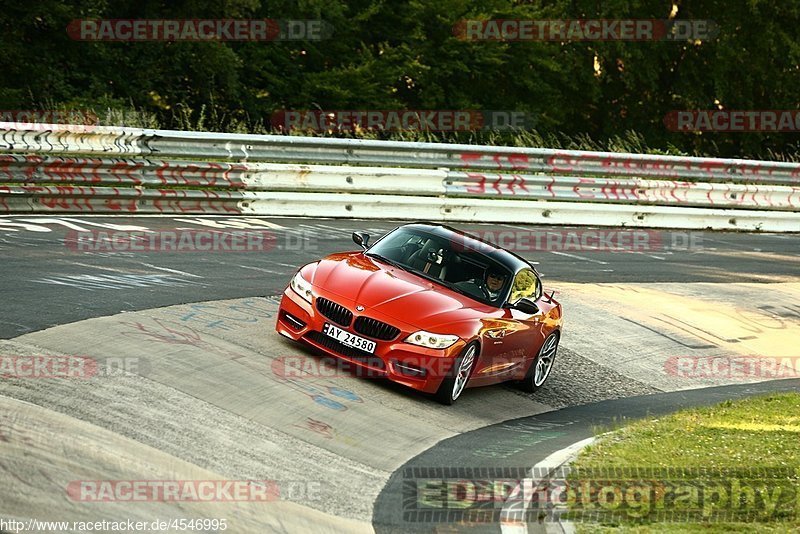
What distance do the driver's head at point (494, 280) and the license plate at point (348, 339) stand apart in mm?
1837

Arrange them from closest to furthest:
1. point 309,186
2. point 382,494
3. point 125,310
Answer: point 382,494, point 125,310, point 309,186

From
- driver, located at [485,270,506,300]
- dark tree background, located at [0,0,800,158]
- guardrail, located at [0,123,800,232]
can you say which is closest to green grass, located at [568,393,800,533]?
driver, located at [485,270,506,300]

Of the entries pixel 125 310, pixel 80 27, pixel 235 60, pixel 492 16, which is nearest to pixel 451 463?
pixel 125 310

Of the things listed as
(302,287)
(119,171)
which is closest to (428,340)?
(302,287)

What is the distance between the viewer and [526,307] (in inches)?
494

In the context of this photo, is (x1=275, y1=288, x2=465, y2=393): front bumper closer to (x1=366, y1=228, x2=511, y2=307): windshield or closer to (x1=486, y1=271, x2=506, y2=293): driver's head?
(x1=366, y1=228, x2=511, y2=307): windshield

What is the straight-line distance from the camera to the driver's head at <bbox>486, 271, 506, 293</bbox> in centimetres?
1259

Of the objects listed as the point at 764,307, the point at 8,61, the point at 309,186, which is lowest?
the point at 764,307

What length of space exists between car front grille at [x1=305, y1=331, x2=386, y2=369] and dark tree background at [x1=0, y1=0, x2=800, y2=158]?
1397cm

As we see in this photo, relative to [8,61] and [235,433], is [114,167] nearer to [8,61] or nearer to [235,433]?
[235,433]

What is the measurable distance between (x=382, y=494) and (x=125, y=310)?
454 centimetres

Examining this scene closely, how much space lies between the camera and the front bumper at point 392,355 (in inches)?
441

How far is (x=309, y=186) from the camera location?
19.9 m

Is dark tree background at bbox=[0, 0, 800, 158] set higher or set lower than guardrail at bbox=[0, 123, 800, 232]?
higher
